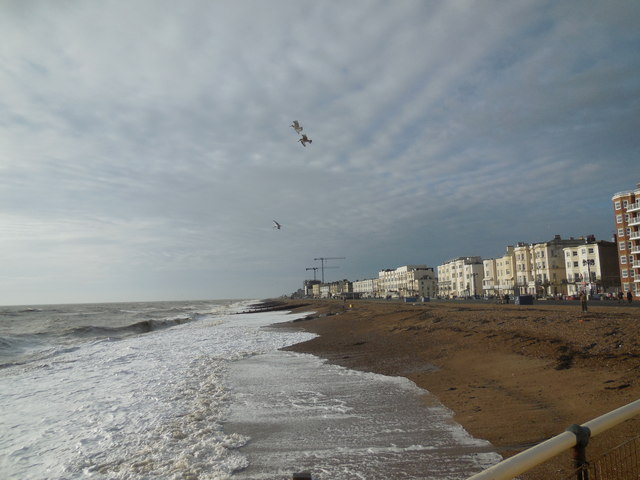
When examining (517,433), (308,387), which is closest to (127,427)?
(308,387)

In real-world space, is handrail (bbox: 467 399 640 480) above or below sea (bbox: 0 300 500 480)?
above

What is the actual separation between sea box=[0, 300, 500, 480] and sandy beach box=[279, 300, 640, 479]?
0.69 m

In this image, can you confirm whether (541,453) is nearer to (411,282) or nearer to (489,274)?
(489,274)

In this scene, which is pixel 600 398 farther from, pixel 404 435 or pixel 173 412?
pixel 173 412

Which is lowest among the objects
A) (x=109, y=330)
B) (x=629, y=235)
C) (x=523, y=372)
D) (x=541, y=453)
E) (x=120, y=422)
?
(x=109, y=330)

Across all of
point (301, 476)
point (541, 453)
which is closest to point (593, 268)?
point (541, 453)

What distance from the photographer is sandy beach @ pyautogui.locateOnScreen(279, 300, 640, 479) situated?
707cm

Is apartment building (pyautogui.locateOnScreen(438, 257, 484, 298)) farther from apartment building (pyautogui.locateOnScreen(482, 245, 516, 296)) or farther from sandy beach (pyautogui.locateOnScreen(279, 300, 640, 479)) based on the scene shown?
sandy beach (pyautogui.locateOnScreen(279, 300, 640, 479))

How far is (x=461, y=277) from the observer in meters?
115

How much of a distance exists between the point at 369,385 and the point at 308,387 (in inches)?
66.1

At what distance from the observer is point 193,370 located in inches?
600

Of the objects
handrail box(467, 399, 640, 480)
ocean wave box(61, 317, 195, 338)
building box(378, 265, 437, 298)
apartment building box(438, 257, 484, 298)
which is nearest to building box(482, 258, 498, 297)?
apartment building box(438, 257, 484, 298)

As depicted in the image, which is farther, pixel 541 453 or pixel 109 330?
pixel 109 330

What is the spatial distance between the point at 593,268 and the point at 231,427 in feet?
263
